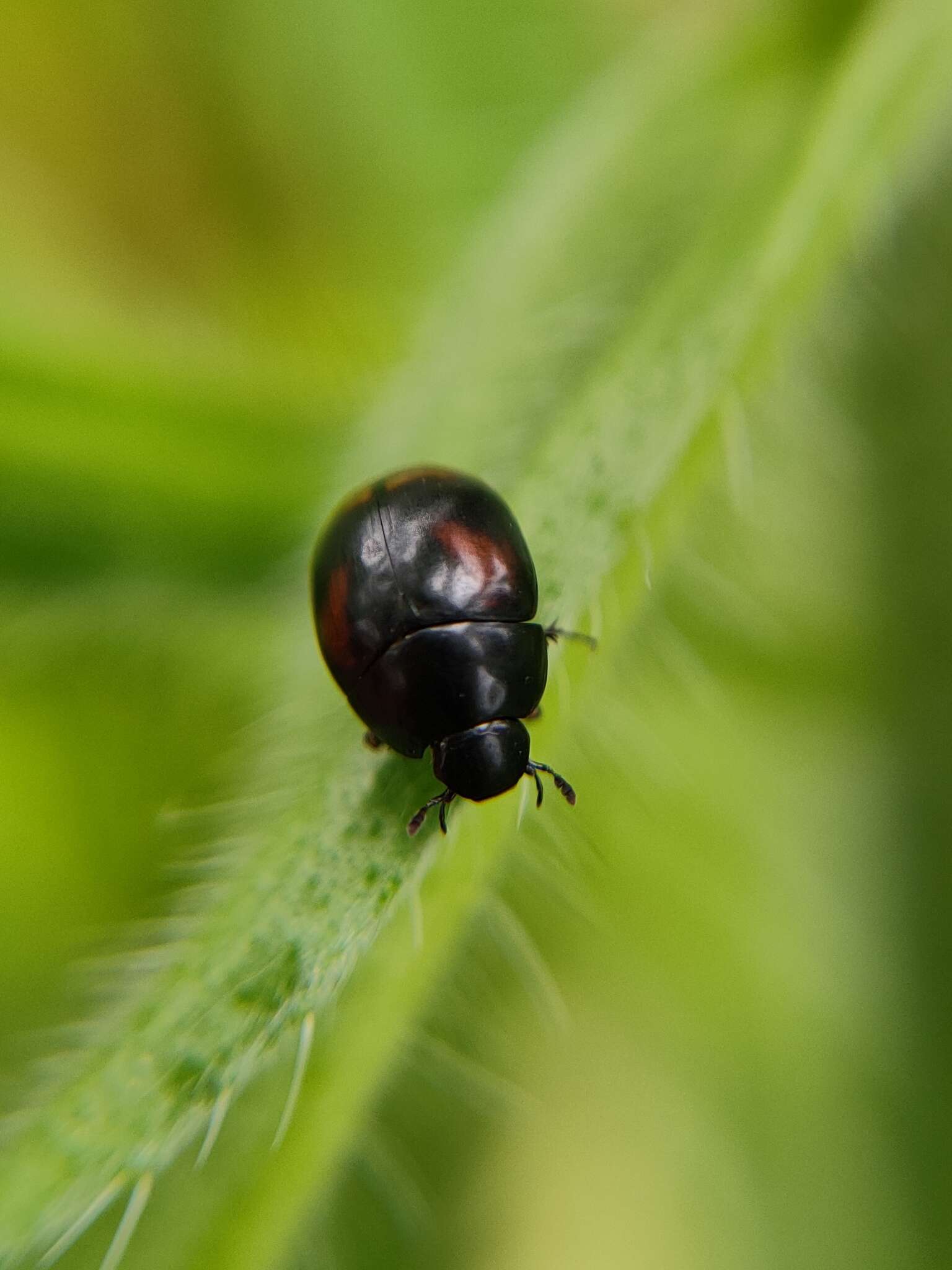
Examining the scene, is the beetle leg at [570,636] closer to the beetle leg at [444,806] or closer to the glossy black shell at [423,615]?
the glossy black shell at [423,615]

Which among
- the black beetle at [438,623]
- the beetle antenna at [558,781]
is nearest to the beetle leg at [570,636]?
the black beetle at [438,623]

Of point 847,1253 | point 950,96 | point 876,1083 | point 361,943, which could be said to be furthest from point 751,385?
point 847,1253

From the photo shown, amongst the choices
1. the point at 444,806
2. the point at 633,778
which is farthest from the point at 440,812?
the point at 633,778

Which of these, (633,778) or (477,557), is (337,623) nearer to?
(477,557)

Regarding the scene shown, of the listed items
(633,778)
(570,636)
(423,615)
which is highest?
(423,615)

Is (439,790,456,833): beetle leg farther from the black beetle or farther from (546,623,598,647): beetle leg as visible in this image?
(546,623,598,647): beetle leg

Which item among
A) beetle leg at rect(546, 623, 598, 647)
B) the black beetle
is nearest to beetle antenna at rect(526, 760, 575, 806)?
the black beetle

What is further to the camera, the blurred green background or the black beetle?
the blurred green background

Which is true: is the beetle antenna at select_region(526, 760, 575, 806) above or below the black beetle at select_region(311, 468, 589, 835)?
below
